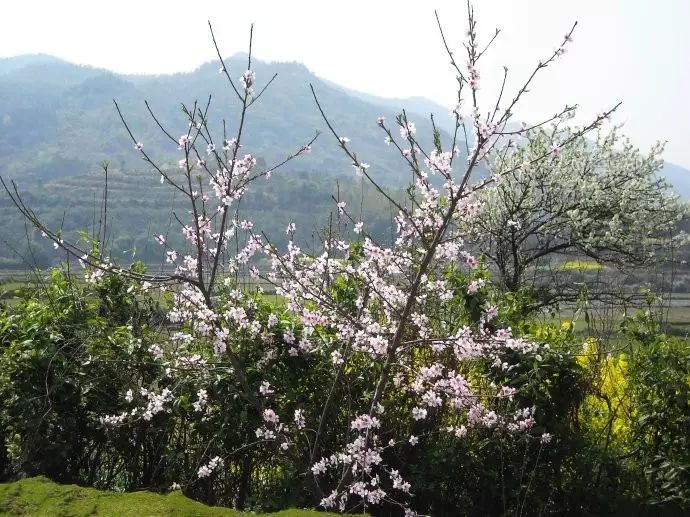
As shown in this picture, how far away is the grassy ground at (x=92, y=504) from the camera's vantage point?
2.26 metres

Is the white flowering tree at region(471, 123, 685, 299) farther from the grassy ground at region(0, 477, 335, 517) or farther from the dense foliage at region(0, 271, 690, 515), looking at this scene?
the grassy ground at region(0, 477, 335, 517)

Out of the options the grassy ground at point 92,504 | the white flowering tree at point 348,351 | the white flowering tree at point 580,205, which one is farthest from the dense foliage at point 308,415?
the white flowering tree at point 580,205

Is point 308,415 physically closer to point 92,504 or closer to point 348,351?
point 348,351

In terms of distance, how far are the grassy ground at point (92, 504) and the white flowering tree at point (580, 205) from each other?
14.7 meters

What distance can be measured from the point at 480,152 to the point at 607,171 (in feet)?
50.0

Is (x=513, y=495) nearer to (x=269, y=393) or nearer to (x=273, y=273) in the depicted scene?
(x=269, y=393)

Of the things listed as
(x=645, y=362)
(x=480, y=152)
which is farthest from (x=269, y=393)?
(x=645, y=362)

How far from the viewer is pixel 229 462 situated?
4.51 meters

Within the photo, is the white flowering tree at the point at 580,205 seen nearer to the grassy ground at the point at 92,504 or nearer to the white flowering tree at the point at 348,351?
the white flowering tree at the point at 348,351

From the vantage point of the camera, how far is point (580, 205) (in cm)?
1695

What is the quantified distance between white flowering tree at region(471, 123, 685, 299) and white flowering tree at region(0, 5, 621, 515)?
1221cm

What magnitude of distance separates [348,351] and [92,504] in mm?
2096

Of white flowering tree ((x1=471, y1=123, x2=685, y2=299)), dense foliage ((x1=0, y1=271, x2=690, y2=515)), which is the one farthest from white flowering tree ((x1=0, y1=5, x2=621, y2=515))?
white flowering tree ((x1=471, y1=123, x2=685, y2=299))

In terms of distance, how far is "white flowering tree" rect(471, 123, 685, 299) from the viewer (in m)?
16.7
